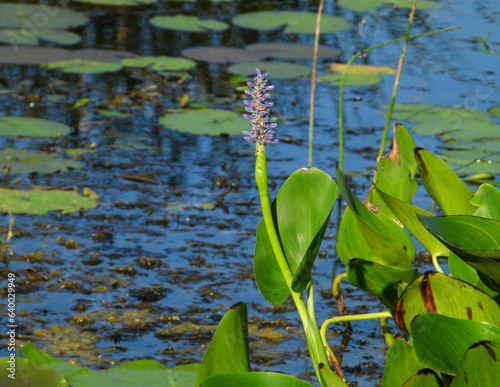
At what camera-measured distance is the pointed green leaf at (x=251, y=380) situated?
109cm

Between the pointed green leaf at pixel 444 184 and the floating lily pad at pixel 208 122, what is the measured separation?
244 centimetres

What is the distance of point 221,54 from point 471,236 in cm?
439

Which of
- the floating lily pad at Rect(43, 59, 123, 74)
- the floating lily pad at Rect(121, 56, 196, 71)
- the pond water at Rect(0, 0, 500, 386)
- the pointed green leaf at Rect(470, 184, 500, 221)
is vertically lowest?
the pond water at Rect(0, 0, 500, 386)

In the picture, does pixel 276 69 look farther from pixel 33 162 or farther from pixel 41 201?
pixel 41 201

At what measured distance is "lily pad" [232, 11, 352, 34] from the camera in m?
6.22

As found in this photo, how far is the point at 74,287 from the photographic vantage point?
7.93ft

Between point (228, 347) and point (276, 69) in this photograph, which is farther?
point (276, 69)

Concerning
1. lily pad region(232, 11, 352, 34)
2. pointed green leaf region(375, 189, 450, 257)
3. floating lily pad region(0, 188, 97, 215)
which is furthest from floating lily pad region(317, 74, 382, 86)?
pointed green leaf region(375, 189, 450, 257)

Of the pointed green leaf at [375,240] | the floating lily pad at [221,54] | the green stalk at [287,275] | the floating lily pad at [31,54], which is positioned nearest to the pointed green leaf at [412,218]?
the pointed green leaf at [375,240]

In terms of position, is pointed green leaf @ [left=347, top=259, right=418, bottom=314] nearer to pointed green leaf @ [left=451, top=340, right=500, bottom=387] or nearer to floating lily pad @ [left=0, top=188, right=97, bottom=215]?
pointed green leaf @ [left=451, top=340, right=500, bottom=387]

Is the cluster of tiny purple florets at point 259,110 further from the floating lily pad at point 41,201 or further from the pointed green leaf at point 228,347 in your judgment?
the floating lily pad at point 41,201

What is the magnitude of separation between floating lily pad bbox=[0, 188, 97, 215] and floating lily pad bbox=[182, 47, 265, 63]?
2.43 m

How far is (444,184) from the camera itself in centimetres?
149

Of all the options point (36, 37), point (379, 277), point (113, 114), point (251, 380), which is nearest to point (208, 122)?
point (113, 114)
